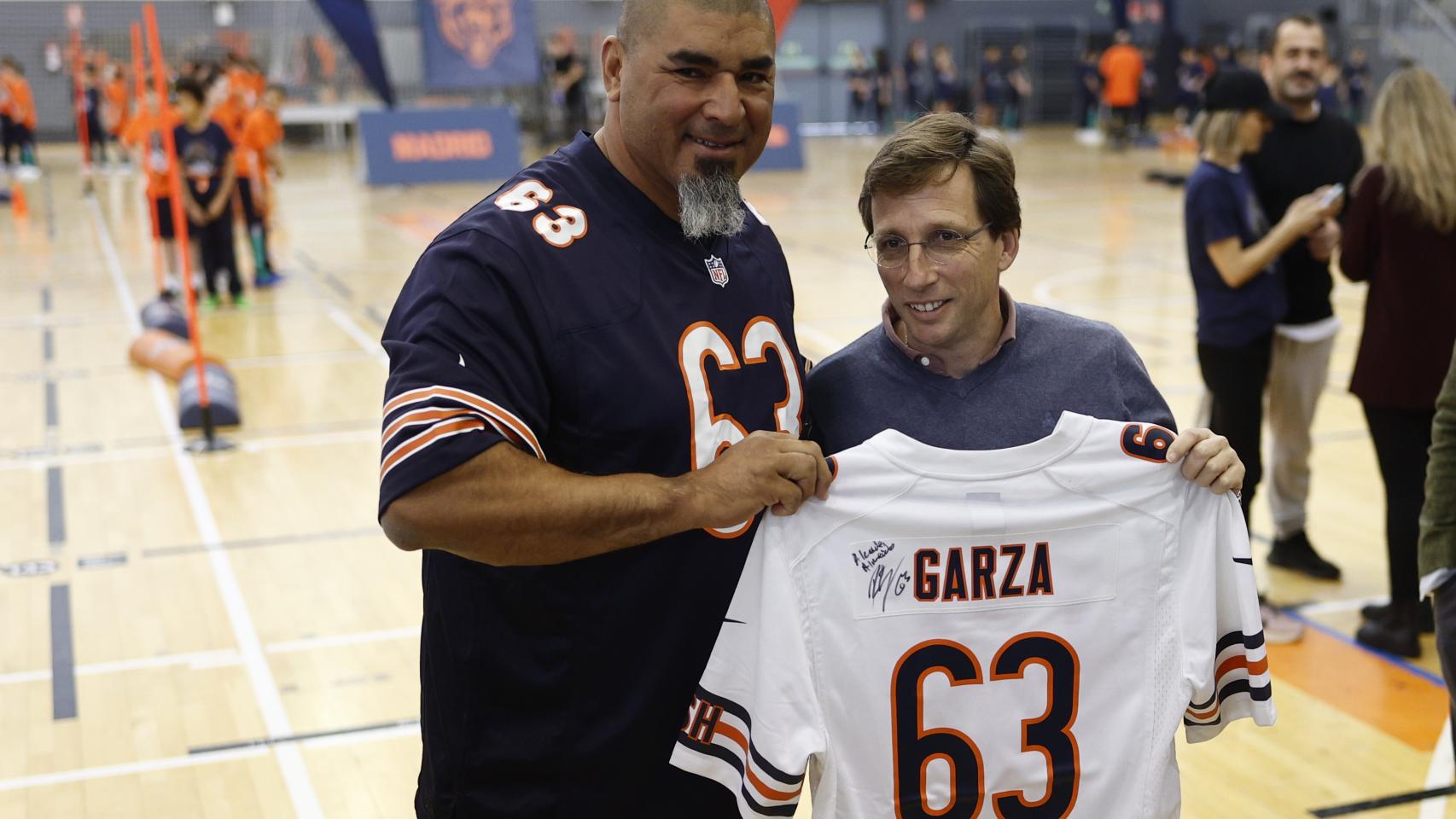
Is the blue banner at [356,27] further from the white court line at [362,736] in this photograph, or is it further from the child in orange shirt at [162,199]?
the white court line at [362,736]

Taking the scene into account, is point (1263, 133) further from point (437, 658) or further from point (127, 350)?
point (127, 350)

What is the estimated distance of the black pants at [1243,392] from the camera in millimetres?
5066

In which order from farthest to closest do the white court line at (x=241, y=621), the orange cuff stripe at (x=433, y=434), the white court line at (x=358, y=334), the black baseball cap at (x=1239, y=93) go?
1. the white court line at (x=358, y=334)
2. the black baseball cap at (x=1239, y=93)
3. the white court line at (x=241, y=621)
4. the orange cuff stripe at (x=433, y=434)

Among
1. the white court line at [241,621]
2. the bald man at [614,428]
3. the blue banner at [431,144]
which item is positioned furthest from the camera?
the blue banner at [431,144]

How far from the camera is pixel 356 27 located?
61.4 ft

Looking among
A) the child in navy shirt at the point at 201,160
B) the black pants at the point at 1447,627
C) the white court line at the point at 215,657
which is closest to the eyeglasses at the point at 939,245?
the black pants at the point at 1447,627

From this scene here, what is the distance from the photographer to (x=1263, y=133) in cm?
513

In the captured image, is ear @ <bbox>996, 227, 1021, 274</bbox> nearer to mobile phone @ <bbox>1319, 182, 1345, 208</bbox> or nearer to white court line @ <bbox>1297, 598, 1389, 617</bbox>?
mobile phone @ <bbox>1319, 182, 1345, 208</bbox>

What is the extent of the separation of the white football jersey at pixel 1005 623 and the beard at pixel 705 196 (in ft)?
1.51

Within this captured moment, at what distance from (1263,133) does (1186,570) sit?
3262mm

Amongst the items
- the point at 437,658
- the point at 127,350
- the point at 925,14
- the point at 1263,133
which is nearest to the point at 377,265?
the point at 127,350

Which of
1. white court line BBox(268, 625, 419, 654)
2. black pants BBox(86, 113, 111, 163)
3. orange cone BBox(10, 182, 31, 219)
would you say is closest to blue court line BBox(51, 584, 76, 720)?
white court line BBox(268, 625, 419, 654)

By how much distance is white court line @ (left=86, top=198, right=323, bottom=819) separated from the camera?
4.40 m

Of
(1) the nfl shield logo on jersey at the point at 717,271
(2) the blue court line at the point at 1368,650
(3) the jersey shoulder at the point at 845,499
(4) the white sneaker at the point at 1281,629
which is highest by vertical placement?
(1) the nfl shield logo on jersey at the point at 717,271
